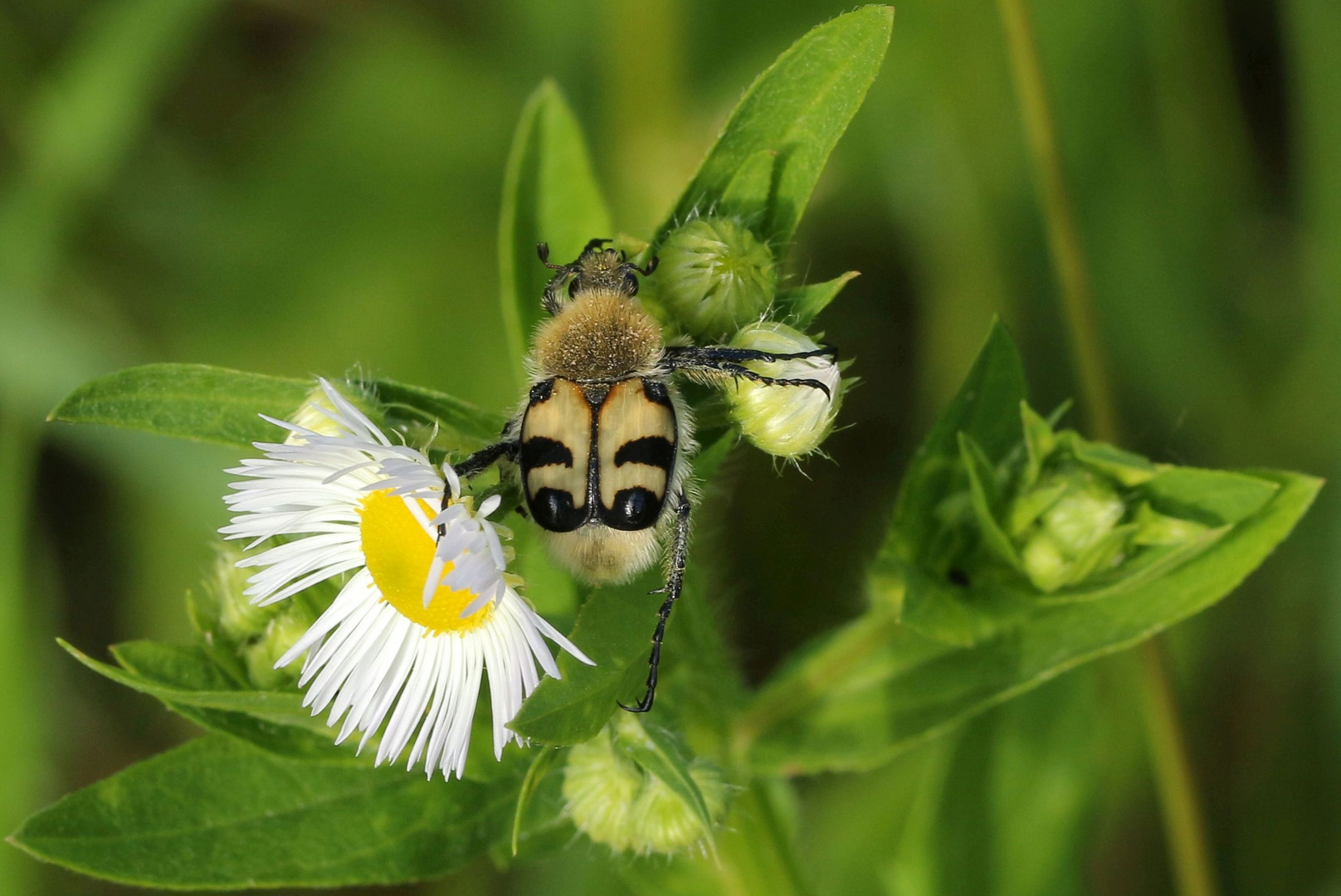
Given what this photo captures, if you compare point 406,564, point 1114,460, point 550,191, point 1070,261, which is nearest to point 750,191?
point 550,191

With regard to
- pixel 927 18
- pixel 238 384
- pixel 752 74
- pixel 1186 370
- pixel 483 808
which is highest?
pixel 927 18

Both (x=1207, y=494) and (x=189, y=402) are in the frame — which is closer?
(x=189, y=402)

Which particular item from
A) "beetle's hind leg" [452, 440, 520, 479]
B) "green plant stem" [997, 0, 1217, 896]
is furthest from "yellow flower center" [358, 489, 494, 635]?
"green plant stem" [997, 0, 1217, 896]

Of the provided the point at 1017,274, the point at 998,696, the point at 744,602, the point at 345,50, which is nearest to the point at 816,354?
the point at 998,696

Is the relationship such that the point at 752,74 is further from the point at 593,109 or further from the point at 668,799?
the point at 668,799

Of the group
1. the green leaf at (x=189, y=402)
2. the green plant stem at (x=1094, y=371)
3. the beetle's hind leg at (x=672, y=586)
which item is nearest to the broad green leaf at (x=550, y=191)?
the green leaf at (x=189, y=402)

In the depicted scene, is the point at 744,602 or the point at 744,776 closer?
the point at 744,776

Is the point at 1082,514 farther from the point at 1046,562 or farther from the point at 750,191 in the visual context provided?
the point at 750,191
